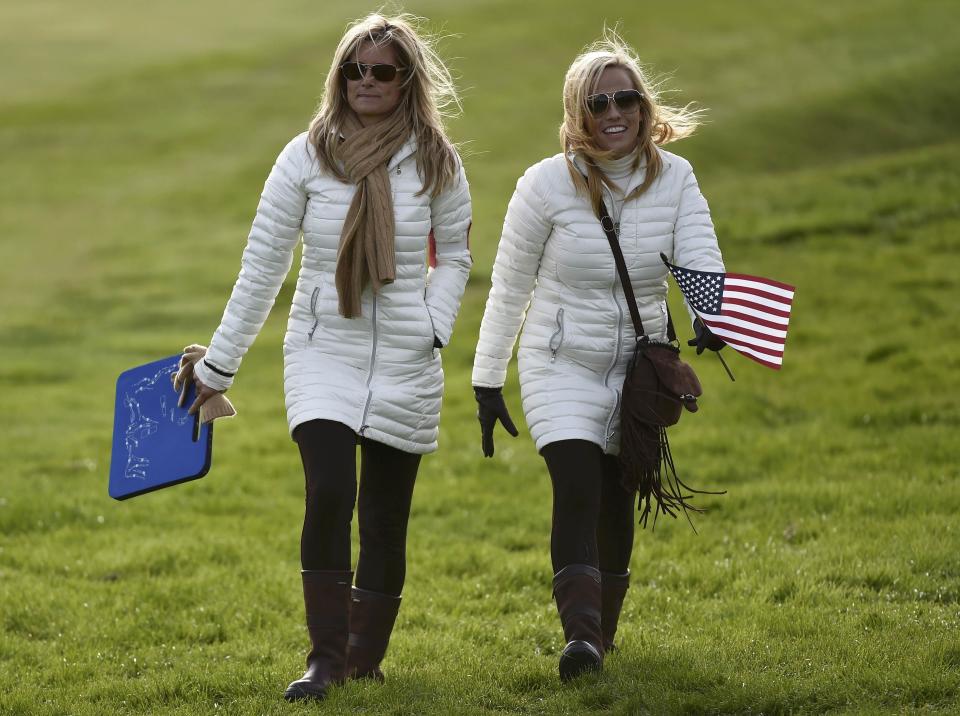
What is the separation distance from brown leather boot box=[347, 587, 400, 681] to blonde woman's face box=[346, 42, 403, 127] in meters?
1.94

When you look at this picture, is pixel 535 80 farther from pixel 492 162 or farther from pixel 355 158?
pixel 355 158

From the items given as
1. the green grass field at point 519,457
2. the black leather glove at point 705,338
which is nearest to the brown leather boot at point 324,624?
the green grass field at point 519,457

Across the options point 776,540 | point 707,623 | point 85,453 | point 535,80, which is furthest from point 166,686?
point 535,80

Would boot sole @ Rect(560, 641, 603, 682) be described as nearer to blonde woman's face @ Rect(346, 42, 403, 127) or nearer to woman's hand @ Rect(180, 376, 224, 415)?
woman's hand @ Rect(180, 376, 224, 415)

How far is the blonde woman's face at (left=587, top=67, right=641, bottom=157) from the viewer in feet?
17.5

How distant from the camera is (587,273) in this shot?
5.39m

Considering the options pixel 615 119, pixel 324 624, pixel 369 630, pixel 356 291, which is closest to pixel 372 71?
pixel 356 291

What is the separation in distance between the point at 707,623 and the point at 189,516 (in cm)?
427

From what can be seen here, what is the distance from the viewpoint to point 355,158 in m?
5.21

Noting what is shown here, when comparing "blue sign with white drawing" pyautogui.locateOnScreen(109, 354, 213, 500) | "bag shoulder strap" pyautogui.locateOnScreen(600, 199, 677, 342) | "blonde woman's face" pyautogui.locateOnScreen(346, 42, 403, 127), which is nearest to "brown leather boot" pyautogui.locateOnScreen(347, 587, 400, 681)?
"blue sign with white drawing" pyautogui.locateOnScreen(109, 354, 213, 500)

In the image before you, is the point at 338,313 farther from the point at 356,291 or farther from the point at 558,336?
the point at 558,336

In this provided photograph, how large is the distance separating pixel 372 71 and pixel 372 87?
0.06 m

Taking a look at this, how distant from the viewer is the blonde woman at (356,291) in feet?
16.9

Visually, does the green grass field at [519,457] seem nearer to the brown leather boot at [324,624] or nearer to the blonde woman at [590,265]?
the brown leather boot at [324,624]
